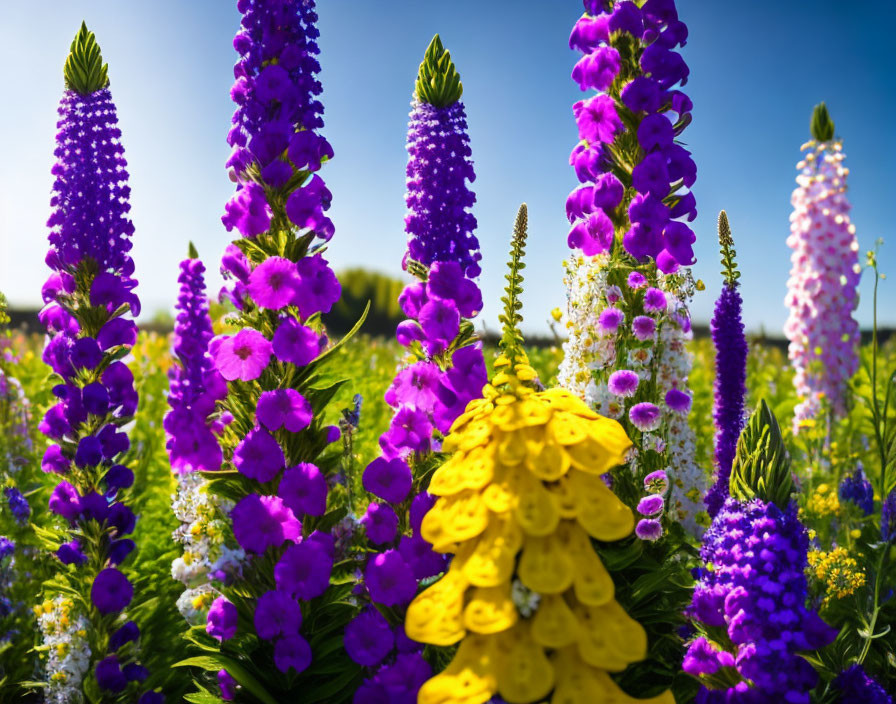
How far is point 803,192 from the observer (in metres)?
7.40

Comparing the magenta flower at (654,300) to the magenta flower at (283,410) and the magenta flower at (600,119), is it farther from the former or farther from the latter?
the magenta flower at (283,410)

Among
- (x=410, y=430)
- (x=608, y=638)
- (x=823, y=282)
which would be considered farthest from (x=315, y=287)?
(x=823, y=282)

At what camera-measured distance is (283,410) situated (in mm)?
3205

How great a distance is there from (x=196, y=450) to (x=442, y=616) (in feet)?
8.13

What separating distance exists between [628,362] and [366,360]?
7846mm

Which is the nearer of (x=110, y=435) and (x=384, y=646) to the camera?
(x=384, y=646)

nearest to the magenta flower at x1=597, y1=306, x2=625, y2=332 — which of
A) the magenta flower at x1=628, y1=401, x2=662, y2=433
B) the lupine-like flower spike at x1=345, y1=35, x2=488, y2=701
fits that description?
the magenta flower at x1=628, y1=401, x2=662, y2=433

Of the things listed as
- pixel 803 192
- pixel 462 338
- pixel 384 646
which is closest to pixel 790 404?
pixel 803 192

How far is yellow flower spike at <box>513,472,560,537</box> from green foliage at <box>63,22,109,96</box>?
3320 mm

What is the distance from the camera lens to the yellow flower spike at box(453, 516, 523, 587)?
2.05 m

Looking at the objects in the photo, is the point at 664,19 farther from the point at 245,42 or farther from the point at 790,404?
the point at 790,404

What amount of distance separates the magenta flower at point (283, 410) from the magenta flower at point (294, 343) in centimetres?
14

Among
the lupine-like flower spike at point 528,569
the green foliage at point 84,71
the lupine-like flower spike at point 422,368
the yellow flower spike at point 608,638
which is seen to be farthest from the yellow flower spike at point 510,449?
the green foliage at point 84,71

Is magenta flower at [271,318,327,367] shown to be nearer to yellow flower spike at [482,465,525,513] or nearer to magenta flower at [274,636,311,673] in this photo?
magenta flower at [274,636,311,673]
